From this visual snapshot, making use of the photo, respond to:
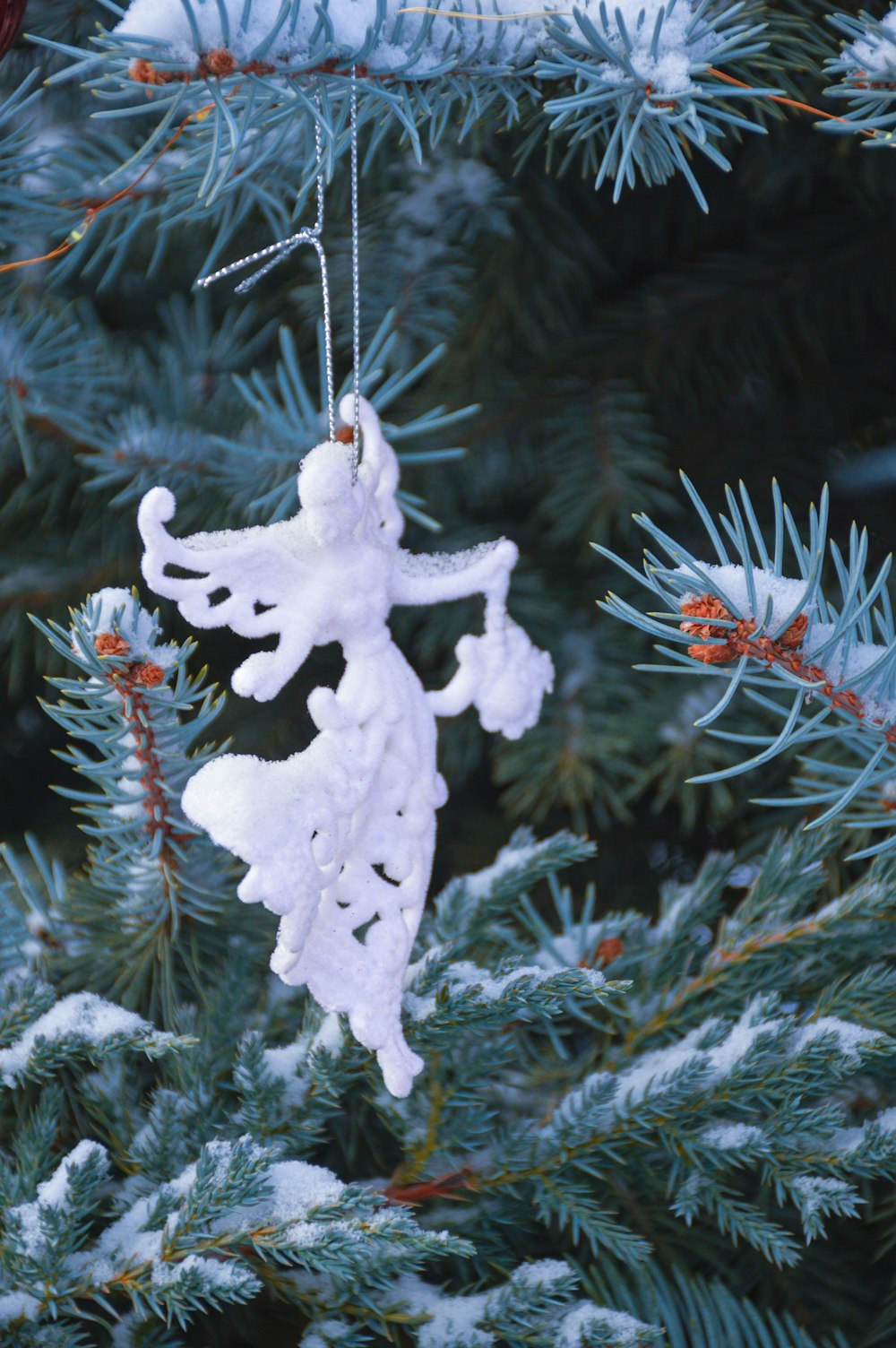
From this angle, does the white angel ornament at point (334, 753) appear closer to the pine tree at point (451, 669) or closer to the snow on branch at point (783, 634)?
the pine tree at point (451, 669)

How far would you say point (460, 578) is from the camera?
611 mm

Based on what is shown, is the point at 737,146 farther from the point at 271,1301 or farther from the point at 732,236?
the point at 271,1301

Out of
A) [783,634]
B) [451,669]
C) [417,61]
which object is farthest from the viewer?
[451,669]

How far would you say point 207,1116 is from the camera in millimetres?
→ 567

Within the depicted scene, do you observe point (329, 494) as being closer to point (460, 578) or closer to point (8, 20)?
point (460, 578)

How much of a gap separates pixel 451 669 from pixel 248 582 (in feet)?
0.95

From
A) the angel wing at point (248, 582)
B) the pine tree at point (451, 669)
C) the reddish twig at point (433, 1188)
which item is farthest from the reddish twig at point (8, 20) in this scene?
the reddish twig at point (433, 1188)

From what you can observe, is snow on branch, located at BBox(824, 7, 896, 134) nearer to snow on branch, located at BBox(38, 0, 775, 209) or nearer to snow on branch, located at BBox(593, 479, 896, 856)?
snow on branch, located at BBox(38, 0, 775, 209)

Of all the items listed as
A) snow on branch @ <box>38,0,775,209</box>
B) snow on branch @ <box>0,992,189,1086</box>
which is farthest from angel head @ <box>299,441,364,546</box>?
snow on branch @ <box>0,992,189,1086</box>

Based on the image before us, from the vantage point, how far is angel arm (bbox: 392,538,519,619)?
1.97ft

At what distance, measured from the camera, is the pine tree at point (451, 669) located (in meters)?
0.49

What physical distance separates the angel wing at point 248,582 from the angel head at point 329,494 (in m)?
0.02

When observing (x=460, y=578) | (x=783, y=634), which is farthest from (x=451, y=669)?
(x=783, y=634)

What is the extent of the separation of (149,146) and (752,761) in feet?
1.23
